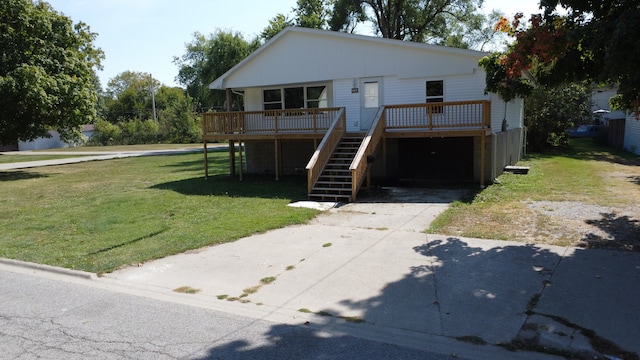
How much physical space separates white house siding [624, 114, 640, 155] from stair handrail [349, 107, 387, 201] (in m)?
18.3

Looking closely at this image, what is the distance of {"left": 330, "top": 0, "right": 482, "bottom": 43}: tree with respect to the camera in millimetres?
36938

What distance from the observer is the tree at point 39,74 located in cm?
2083

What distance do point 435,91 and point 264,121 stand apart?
258 inches

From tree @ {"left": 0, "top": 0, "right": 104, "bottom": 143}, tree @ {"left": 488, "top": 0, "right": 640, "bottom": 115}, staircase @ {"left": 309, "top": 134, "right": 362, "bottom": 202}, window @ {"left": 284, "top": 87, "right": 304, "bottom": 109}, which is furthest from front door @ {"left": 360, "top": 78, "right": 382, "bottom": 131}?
tree @ {"left": 0, "top": 0, "right": 104, "bottom": 143}

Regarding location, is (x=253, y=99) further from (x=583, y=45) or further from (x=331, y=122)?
(x=583, y=45)

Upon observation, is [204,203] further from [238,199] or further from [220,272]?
[220,272]

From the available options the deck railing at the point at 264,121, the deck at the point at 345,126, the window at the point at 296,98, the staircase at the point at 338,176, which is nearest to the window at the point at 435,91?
the deck at the point at 345,126

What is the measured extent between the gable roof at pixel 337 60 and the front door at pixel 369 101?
0.36 metres

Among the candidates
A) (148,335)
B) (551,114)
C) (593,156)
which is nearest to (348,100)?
(148,335)

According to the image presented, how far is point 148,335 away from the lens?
495 cm

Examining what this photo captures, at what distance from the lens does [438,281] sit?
6.39m

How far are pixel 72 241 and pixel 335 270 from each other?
577 centimetres

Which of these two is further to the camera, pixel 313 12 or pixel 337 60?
pixel 313 12

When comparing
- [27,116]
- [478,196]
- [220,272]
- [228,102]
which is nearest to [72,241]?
[220,272]
